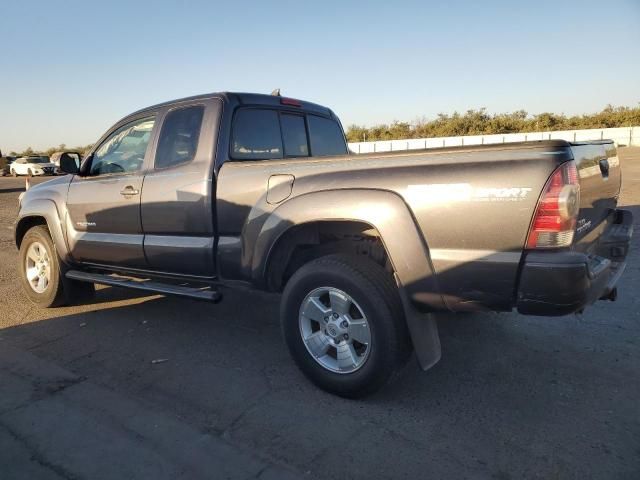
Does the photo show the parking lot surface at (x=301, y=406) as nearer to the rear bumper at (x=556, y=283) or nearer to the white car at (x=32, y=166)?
the rear bumper at (x=556, y=283)

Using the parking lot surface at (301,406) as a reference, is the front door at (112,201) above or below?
above

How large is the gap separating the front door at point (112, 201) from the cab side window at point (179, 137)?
0.22 m

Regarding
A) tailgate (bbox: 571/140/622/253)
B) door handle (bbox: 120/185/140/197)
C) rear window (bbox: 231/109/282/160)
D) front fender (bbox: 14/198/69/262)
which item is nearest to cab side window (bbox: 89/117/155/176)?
door handle (bbox: 120/185/140/197)

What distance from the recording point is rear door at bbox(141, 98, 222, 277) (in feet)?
12.1

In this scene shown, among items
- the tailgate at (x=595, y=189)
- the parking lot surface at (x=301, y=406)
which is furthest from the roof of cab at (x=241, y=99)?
the tailgate at (x=595, y=189)

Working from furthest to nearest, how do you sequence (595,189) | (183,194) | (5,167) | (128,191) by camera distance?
1. (5,167)
2. (128,191)
3. (183,194)
4. (595,189)

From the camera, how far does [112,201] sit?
4.42m

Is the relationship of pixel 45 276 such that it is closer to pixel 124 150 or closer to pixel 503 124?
pixel 124 150

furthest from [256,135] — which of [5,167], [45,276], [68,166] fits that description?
[5,167]

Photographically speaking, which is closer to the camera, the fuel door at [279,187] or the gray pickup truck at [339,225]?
the gray pickup truck at [339,225]

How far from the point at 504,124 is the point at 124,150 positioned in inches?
1679

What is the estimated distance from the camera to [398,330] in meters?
2.85

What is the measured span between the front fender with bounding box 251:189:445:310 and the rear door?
1.04 metres

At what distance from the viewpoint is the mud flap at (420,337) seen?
2793 mm
